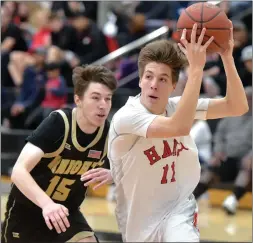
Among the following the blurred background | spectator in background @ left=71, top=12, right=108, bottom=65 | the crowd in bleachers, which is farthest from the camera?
spectator in background @ left=71, top=12, right=108, bottom=65

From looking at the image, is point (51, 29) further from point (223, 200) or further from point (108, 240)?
point (108, 240)

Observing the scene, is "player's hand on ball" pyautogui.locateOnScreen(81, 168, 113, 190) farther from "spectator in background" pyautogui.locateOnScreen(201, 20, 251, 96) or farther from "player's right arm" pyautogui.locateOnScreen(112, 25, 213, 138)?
"spectator in background" pyautogui.locateOnScreen(201, 20, 251, 96)

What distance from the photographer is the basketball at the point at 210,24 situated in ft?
13.6

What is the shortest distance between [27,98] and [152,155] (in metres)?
8.03

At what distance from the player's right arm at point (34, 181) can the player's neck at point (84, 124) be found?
0.51 ft

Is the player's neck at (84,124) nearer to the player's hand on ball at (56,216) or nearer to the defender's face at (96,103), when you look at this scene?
the defender's face at (96,103)

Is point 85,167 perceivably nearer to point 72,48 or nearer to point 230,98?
point 230,98

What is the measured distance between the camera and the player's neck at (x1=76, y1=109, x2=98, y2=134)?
5172 millimetres

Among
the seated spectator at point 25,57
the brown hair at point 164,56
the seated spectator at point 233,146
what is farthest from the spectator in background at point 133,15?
the brown hair at point 164,56

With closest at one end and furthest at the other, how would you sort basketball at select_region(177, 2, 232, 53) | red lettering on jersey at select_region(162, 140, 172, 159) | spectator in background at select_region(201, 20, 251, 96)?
1. basketball at select_region(177, 2, 232, 53)
2. red lettering on jersey at select_region(162, 140, 172, 159)
3. spectator in background at select_region(201, 20, 251, 96)

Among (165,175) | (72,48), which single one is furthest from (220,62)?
(165,175)

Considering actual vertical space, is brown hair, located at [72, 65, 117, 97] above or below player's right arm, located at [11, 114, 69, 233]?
above

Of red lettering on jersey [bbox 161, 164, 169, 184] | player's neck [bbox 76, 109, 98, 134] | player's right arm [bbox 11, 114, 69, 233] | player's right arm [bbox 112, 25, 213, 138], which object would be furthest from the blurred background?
player's right arm [bbox 112, 25, 213, 138]

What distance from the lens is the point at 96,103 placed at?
5133 millimetres
